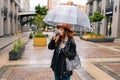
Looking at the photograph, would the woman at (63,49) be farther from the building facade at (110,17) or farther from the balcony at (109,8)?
the balcony at (109,8)

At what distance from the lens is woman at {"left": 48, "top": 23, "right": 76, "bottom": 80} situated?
13.7 feet

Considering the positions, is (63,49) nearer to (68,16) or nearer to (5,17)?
(68,16)

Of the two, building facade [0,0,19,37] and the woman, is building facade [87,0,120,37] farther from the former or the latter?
the woman

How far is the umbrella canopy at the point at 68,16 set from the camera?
4473 mm

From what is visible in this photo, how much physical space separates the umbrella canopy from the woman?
11.0 inches

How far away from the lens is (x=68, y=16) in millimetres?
4488

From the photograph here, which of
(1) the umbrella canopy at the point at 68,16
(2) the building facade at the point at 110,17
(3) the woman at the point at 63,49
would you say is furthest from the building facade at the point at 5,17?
(3) the woman at the point at 63,49

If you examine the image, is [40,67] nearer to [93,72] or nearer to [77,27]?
[93,72]

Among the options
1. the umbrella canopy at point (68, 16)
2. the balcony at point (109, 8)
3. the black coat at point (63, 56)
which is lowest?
the black coat at point (63, 56)

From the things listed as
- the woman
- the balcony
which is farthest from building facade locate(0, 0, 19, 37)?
the woman

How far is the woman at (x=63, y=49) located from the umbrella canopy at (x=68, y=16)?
279 mm

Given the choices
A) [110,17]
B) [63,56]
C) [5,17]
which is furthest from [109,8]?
[63,56]

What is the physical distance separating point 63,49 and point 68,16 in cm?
75

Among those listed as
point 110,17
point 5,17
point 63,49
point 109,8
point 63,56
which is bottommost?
point 63,56
